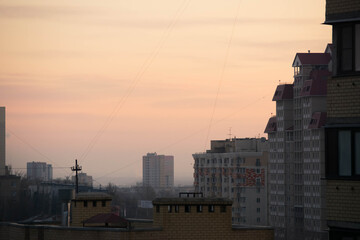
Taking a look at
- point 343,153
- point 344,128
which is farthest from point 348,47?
point 343,153

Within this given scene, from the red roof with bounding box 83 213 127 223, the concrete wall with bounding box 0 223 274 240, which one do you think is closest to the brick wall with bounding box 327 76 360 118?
the concrete wall with bounding box 0 223 274 240

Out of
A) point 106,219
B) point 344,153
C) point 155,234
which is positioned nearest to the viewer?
point 344,153

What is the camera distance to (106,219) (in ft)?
140

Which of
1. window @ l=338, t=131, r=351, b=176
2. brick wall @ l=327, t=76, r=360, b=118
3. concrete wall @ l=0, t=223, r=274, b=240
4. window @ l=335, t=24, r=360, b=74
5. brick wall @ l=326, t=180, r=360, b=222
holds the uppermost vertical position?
window @ l=335, t=24, r=360, b=74

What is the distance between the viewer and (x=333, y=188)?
25.8 m

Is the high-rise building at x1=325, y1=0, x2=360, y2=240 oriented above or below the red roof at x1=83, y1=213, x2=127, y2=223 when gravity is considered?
above

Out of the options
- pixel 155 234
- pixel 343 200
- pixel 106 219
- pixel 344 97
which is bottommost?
pixel 155 234

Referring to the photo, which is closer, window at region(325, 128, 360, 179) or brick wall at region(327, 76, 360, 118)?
window at region(325, 128, 360, 179)

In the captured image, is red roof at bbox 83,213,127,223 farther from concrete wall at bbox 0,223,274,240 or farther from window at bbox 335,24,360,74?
window at bbox 335,24,360,74

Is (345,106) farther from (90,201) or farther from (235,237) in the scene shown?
(90,201)

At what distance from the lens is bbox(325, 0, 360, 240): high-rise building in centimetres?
2550

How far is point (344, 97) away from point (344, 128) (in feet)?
3.01

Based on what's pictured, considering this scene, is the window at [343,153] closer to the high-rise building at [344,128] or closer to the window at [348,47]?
the high-rise building at [344,128]

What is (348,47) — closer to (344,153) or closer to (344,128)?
(344,128)
